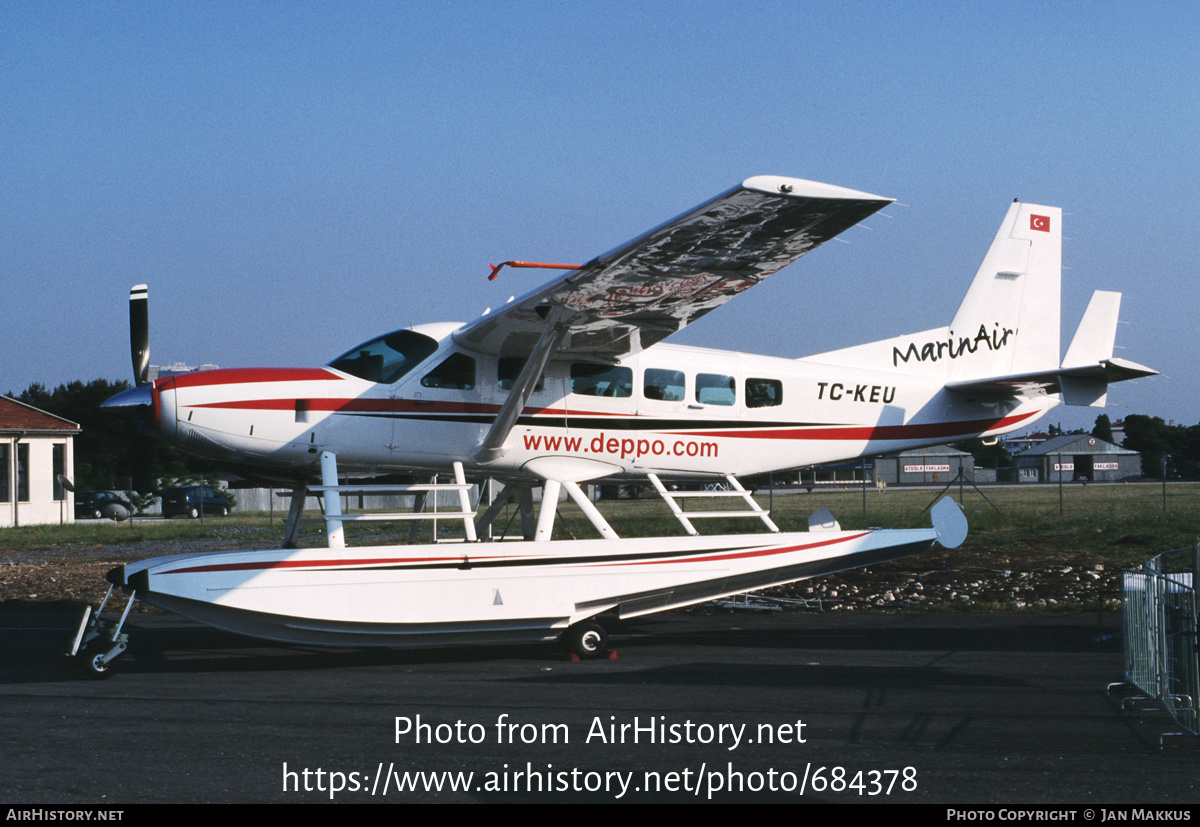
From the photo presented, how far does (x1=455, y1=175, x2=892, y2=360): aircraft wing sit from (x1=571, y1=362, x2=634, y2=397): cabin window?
0.18 metres

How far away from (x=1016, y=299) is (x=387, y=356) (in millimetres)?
8021

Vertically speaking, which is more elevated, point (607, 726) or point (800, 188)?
point (800, 188)

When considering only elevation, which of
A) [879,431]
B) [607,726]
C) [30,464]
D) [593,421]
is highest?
[593,421]

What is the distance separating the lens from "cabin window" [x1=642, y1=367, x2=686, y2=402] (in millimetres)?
10867

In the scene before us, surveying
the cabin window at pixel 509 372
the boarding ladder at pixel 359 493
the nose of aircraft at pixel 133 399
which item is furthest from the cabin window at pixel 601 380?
the nose of aircraft at pixel 133 399

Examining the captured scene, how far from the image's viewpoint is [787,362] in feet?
38.2

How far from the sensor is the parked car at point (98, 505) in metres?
40.9

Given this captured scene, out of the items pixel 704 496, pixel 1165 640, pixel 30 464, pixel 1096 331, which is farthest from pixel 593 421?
pixel 30 464

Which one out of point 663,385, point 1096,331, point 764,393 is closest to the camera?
point 663,385

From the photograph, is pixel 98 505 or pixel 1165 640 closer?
pixel 1165 640

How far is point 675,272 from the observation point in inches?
334

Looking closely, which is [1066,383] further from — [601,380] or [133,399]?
[133,399]

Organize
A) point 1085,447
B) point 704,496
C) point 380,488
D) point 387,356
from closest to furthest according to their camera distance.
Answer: point 380,488 < point 387,356 < point 704,496 < point 1085,447
